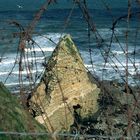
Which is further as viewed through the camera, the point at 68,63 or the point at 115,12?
the point at 115,12

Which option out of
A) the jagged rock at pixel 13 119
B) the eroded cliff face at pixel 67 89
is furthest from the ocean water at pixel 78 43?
the jagged rock at pixel 13 119

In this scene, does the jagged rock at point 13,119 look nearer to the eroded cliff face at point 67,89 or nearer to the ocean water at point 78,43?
the ocean water at point 78,43

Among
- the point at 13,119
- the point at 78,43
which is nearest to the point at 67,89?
the point at 13,119

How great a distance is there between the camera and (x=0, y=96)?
4.21 meters

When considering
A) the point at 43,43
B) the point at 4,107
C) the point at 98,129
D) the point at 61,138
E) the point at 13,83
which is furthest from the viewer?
the point at 43,43

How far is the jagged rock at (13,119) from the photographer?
12.9 ft

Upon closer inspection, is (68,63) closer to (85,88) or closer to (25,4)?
(85,88)

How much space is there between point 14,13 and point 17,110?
24.7m

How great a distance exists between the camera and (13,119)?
406cm

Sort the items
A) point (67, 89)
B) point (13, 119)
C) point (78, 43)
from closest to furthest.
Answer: point (13, 119) → point (67, 89) → point (78, 43)

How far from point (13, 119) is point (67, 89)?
678 centimetres

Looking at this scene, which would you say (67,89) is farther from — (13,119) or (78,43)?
(78,43)

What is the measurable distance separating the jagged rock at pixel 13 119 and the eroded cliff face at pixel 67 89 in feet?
17.4

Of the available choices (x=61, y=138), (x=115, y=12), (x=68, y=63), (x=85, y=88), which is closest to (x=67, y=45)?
(x=68, y=63)
